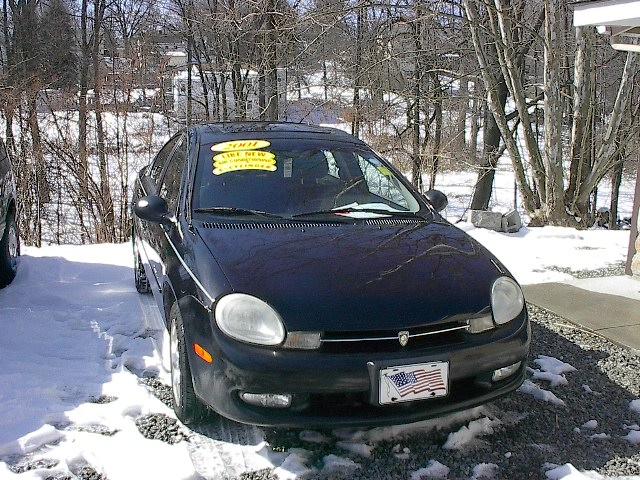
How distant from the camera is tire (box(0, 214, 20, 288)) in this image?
5152mm

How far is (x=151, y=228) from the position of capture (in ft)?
13.5

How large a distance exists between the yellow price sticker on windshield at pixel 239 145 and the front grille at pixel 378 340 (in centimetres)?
173

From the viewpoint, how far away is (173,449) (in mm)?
2705

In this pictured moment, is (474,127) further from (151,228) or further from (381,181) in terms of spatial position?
(151,228)

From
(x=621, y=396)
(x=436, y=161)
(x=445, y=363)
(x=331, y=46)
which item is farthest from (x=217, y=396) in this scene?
(x=436, y=161)

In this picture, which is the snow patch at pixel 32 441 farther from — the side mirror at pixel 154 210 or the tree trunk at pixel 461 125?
the tree trunk at pixel 461 125

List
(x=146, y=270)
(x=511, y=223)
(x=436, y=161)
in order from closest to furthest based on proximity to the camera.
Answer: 1. (x=146, y=270)
2. (x=511, y=223)
3. (x=436, y=161)

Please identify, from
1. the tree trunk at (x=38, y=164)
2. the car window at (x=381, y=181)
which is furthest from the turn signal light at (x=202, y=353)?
the tree trunk at (x=38, y=164)

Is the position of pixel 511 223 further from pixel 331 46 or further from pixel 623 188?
pixel 623 188

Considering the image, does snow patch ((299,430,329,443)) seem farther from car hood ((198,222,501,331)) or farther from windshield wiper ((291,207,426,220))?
windshield wiper ((291,207,426,220))

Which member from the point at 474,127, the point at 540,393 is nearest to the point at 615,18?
the point at 540,393

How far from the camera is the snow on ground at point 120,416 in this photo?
262cm

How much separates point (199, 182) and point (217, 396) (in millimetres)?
1453

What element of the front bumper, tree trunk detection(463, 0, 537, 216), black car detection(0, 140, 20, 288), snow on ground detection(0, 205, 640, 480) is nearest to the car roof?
snow on ground detection(0, 205, 640, 480)
